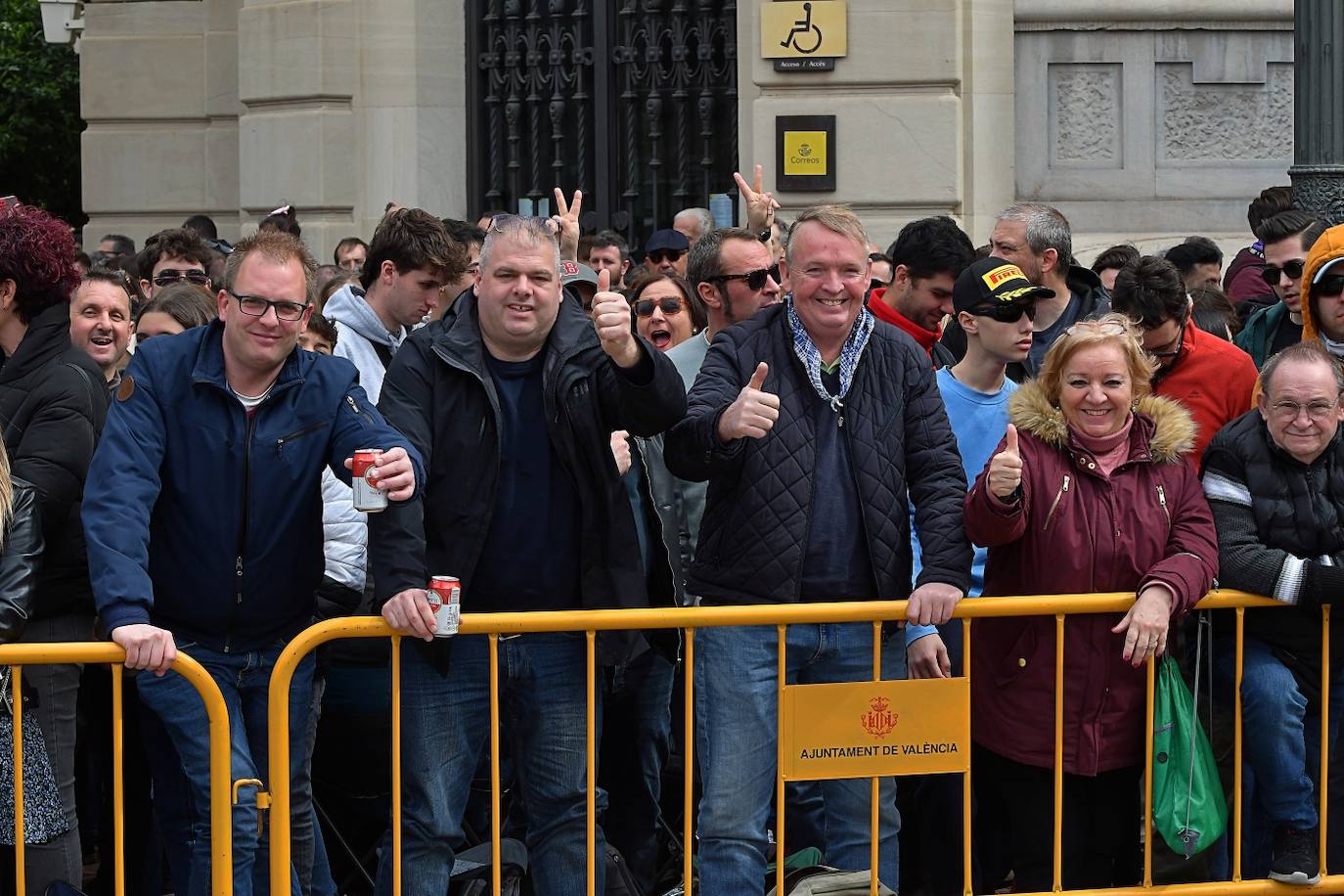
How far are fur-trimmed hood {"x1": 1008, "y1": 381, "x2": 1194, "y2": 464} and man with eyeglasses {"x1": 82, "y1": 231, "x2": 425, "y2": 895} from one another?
167 centimetres

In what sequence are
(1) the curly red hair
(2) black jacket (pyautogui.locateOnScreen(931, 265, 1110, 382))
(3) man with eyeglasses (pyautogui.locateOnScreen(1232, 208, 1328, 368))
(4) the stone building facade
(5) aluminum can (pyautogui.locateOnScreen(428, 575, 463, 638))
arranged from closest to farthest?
(5) aluminum can (pyautogui.locateOnScreen(428, 575, 463, 638)) → (1) the curly red hair → (2) black jacket (pyautogui.locateOnScreen(931, 265, 1110, 382)) → (3) man with eyeglasses (pyautogui.locateOnScreen(1232, 208, 1328, 368)) → (4) the stone building facade

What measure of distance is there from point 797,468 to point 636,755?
1.44 m

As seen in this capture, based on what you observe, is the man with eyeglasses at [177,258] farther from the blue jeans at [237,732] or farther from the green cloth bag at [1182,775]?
the green cloth bag at [1182,775]

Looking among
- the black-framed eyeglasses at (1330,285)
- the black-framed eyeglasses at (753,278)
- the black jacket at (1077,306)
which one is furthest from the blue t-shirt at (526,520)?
the black-framed eyeglasses at (1330,285)

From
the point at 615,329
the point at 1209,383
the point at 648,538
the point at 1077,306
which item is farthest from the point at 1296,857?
the point at 615,329

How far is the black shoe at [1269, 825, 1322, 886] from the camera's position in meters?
5.33

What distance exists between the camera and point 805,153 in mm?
11383

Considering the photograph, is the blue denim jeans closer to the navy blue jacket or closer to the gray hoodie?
the navy blue jacket

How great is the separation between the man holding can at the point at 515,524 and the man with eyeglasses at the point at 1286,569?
166cm

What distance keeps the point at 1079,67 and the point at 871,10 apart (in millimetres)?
1252

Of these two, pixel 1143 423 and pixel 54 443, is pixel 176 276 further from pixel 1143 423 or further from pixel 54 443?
pixel 1143 423

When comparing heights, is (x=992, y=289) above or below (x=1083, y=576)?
above

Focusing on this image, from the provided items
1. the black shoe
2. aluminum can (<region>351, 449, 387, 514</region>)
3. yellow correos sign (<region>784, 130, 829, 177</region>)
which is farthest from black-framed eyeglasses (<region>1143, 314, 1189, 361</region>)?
yellow correos sign (<region>784, 130, 829, 177</region>)

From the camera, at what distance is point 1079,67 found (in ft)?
37.2
